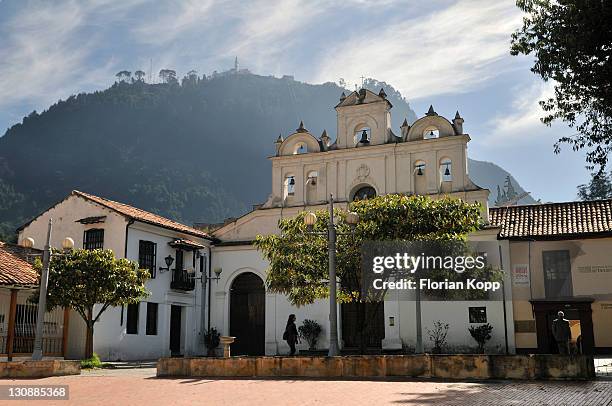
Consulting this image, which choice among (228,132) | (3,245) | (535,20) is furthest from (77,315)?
(228,132)

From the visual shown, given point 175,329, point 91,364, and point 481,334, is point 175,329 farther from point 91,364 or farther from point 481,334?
point 481,334

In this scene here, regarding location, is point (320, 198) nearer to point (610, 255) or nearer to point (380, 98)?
point (380, 98)

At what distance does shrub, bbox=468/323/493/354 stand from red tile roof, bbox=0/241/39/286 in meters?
17.4

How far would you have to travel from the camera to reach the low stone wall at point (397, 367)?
1324cm

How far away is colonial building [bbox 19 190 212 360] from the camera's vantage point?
25828mm

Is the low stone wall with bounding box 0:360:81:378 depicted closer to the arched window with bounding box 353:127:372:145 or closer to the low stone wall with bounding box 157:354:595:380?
the low stone wall with bounding box 157:354:595:380

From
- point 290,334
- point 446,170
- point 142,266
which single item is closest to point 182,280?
point 142,266

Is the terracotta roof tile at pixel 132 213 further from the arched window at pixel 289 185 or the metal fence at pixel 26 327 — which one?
the arched window at pixel 289 185

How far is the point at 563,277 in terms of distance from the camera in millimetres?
27188

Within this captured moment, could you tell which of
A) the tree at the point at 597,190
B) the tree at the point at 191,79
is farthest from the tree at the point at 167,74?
the tree at the point at 597,190

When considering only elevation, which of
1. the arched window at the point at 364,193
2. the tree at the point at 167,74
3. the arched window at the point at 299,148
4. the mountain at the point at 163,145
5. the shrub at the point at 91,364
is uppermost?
the tree at the point at 167,74

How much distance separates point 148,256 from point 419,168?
42.7 feet

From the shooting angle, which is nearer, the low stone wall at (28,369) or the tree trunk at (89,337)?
the low stone wall at (28,369)

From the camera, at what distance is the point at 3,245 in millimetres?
26000
